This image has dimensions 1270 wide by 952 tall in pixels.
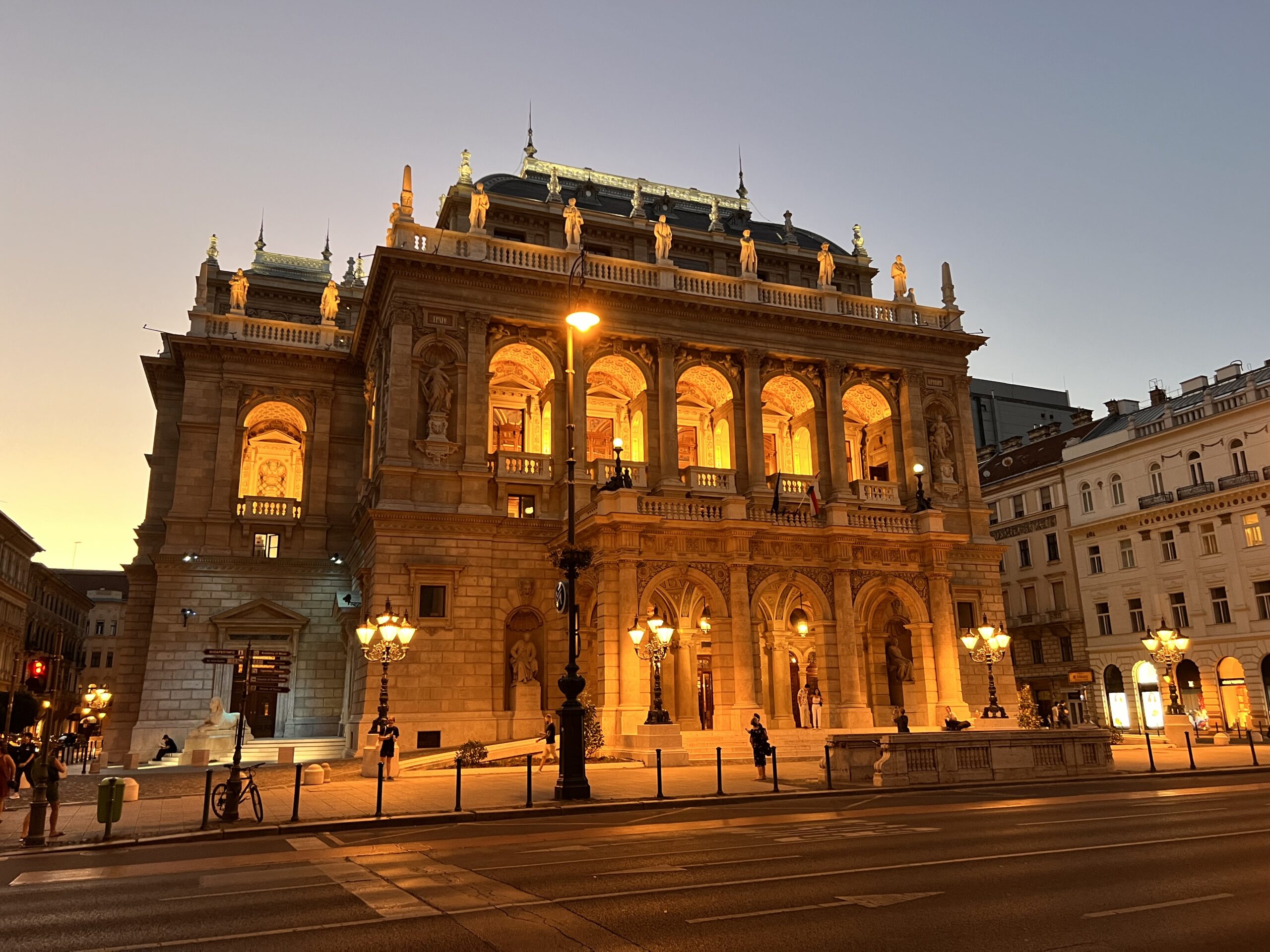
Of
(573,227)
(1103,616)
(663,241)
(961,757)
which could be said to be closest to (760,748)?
(961,757)

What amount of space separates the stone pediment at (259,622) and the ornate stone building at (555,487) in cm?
11

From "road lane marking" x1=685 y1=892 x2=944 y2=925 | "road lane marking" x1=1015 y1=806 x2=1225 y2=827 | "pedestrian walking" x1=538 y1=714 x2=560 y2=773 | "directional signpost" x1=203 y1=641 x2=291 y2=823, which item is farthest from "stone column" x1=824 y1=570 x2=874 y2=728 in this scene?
"road lane marking" x1=685 y1=892 x2=944 y2=925

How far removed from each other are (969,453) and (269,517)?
33077 mm

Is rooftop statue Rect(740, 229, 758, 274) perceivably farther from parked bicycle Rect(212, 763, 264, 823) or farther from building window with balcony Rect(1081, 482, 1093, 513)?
parked bicycle Rect(212, 763, 264, 823)

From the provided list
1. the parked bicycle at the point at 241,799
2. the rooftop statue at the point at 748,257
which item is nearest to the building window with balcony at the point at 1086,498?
the rooftop statue at the point at 748,257

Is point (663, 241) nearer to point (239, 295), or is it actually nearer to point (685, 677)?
point (685, 677)

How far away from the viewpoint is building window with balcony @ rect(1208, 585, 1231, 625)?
4825 cm

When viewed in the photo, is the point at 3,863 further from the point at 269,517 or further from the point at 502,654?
the point at 269,517

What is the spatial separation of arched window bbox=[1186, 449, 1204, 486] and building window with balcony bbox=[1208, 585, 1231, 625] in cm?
549

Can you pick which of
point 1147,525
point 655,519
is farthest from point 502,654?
point 1147,525

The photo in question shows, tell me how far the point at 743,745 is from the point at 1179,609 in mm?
31653

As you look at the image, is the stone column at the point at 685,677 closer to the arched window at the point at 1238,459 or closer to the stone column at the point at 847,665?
the stone column at the point at 847,665

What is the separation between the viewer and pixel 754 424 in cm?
4262

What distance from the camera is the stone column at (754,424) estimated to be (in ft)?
137
